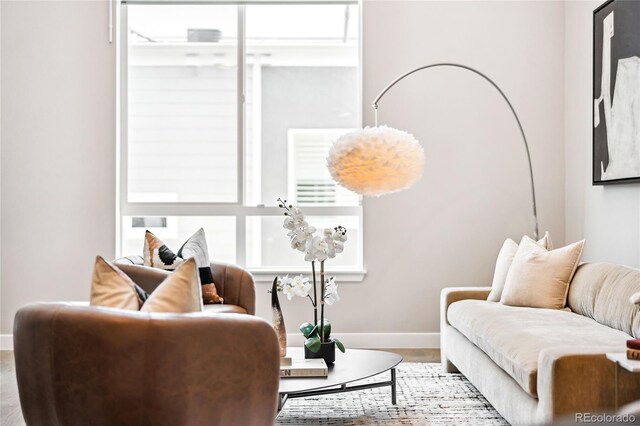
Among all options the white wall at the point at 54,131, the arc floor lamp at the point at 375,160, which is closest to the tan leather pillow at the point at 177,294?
the arc floor lamp at the point at 375,160

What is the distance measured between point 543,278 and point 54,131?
377 centimetres

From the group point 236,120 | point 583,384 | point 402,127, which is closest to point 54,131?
point 236,120

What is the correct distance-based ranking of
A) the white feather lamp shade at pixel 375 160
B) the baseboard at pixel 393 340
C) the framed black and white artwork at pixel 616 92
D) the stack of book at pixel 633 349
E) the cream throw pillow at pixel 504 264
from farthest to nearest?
1. the baseboard at pixel 393 340
2. the cream throw pillow at pixel 504 264
3. the framed black and white artwork at pixel 616 92
4. the white feather lamp shade at pixel 375 160
5. the stack of book at pixel 633 349

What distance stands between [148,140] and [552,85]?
3157mm

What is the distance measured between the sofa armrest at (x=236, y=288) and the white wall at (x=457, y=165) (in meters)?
1.05

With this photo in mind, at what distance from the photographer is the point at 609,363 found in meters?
2.68

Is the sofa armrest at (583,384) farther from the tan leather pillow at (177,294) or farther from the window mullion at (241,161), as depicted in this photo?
the window mullion at (241,161)

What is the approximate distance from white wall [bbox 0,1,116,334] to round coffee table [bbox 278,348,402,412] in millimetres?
2604

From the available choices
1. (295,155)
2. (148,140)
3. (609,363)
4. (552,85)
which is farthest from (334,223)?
(609,363)

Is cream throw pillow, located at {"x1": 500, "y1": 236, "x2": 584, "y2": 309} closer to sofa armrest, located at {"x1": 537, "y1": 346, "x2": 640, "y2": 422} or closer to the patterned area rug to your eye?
the patterned area rug

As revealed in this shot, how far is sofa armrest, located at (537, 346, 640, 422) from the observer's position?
2.66m

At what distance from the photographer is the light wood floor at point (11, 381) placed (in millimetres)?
3787

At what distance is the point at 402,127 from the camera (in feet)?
18.9

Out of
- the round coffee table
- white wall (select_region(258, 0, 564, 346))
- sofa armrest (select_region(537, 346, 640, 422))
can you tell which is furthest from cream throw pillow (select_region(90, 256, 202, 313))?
white wall (select_region(258, 0, 564, 346))
